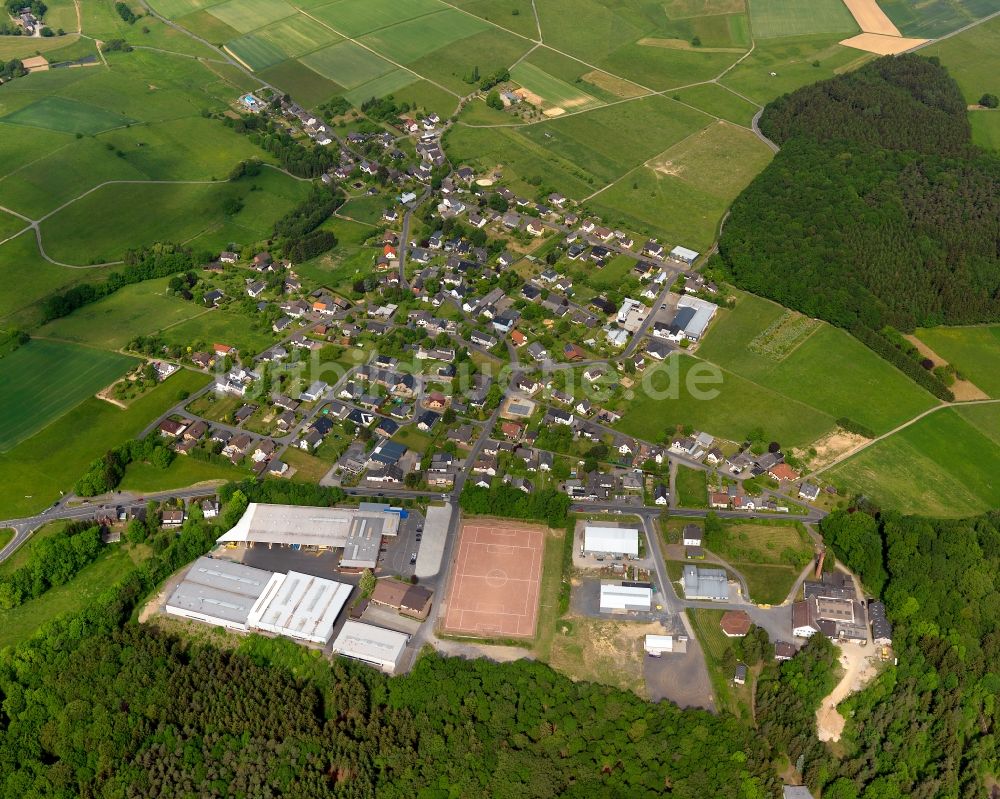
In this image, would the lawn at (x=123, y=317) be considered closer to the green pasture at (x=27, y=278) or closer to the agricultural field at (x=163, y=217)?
the green pasture at (x=27, y=278)

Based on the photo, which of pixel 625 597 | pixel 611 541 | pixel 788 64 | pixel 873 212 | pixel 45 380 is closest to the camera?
pixel 625 597

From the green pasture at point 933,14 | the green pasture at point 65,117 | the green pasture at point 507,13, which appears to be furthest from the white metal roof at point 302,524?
the green pasture at point 933,14

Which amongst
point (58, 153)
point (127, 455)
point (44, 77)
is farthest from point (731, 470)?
point (44, 77)

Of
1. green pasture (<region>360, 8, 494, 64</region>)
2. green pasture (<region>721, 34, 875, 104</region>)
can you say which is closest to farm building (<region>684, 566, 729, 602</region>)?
green pasture (<region>721, 34, 875, 104</region>)

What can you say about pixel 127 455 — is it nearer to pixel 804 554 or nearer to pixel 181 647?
pixel 181 647

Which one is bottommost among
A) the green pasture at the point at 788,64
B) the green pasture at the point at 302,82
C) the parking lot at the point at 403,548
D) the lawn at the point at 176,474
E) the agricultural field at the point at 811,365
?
the lawn at the point at 176,474

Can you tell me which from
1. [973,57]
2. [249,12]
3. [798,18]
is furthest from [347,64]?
[973,57]

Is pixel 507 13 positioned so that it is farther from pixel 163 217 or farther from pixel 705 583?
pixel 705 583
